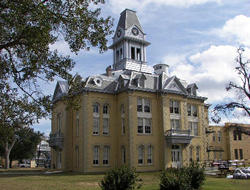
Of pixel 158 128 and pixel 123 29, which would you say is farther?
pixel 123 29

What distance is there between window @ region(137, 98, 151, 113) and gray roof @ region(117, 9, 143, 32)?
14.3m

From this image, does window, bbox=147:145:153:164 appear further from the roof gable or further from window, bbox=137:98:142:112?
the roof gable

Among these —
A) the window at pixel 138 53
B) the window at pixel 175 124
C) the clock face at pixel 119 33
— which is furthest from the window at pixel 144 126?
the clock face at pixel 119 33

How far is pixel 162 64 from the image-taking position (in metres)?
50.5

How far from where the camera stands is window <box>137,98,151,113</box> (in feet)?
119

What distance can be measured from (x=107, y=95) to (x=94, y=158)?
794cm

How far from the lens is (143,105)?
120 feet

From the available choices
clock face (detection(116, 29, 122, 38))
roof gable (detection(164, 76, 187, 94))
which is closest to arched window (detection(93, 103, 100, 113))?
roof gable (detection(164, 76, 187, 94))

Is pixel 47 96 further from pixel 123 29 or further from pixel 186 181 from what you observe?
pixel 123 29

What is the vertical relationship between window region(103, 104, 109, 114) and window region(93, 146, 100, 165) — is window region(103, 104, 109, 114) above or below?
above

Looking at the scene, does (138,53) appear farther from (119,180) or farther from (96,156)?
(119,180)

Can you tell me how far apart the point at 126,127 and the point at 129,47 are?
49.0ft

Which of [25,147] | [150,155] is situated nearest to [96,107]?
[150,155]

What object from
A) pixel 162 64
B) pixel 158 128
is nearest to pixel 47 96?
pixel 158 128
